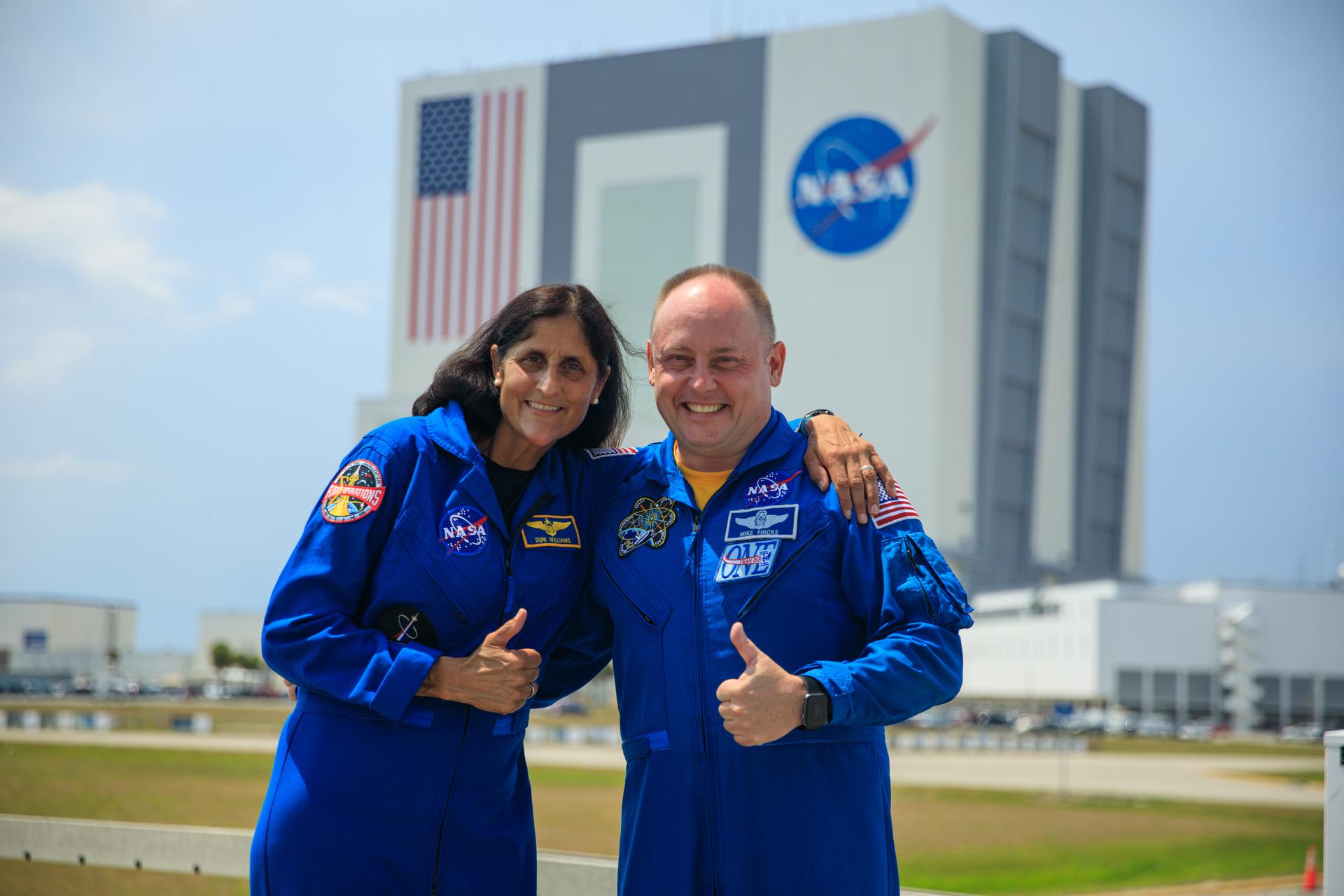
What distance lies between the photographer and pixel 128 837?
5.77 metres

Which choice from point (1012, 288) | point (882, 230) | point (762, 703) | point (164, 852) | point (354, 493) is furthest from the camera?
point (1012, 288)

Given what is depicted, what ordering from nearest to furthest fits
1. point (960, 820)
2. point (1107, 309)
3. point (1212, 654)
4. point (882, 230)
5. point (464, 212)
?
point (960, 820), point (1212, 654), point (882, 230), point (1107, 309), point (464, 212)

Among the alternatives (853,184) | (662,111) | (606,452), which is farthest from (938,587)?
(662,111)

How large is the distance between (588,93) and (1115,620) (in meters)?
47.8

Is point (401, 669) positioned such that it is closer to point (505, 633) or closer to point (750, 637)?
point (505, 633)

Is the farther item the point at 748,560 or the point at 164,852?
the point at 164,852

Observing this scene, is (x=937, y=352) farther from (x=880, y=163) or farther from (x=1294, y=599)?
(x=1294, y=599)

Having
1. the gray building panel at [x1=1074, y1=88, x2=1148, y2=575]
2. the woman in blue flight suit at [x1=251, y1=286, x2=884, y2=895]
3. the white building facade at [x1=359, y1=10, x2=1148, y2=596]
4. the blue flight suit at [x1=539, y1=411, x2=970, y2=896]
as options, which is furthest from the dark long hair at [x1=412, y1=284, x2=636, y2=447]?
the gray building panel at [x1=1074, y1=88, x2=1148, y2=575]

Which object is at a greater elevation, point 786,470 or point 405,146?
point 405,146

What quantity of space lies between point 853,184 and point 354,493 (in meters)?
79.7

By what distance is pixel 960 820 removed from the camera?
24953 millimetres

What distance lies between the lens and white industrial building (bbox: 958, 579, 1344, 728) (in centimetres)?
Answer: 6969

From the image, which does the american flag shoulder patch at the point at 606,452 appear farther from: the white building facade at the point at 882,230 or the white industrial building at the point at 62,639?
the white industrial building at the point at 62,639

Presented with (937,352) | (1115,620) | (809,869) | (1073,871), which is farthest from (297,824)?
(937,352)
